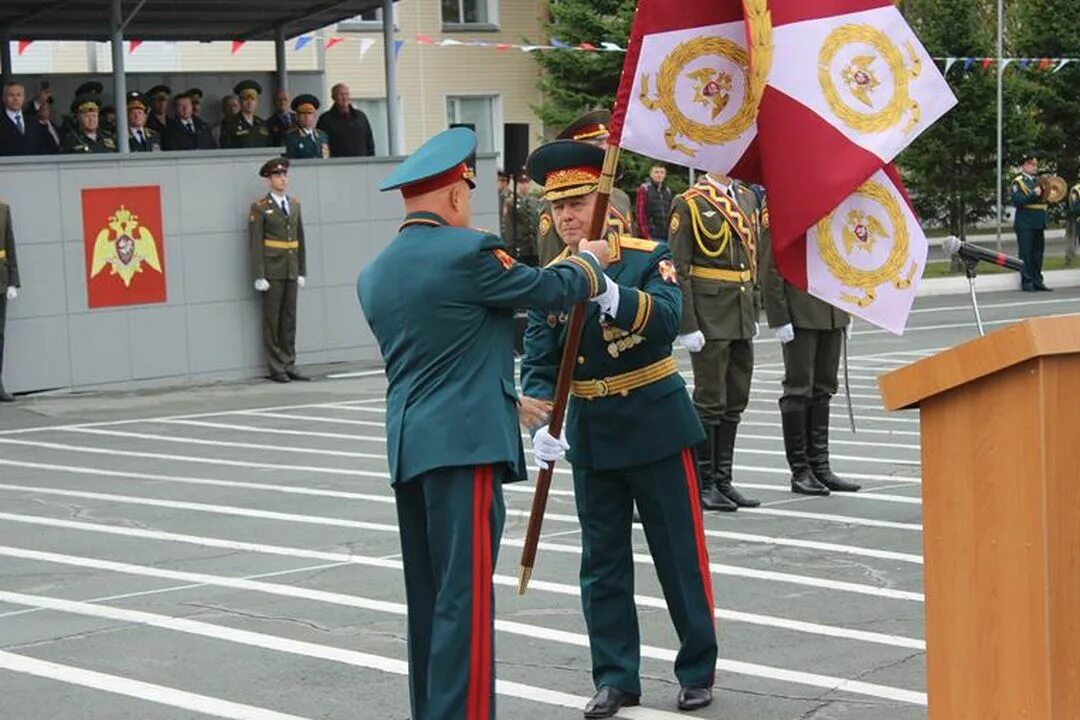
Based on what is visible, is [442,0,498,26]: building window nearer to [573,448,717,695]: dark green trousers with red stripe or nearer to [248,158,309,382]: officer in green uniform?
[248,158,309,382]: officer in green uniform

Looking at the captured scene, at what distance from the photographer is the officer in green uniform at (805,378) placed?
11.5 meters

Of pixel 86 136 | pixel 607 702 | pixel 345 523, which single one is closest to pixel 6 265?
pixel 86 136

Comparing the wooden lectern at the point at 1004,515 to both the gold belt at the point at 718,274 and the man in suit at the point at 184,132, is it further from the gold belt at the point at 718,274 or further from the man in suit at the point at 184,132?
the man in suit at the point at 184,132

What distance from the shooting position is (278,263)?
768 inches

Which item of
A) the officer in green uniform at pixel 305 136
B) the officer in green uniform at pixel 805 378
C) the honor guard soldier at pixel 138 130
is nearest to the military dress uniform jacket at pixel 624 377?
the officer in green uniform at pixel 805 378

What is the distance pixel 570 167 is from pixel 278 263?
517 inches

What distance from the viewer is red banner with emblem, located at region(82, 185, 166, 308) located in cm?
1855

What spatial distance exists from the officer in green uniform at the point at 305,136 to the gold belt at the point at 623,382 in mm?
14329

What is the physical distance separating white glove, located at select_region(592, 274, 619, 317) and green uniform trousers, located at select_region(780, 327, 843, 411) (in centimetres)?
521

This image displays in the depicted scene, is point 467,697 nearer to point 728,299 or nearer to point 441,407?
point 441,407

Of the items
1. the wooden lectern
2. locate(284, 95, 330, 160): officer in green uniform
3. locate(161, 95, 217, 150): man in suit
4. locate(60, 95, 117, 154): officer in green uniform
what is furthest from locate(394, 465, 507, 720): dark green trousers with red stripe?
locate(161, 95, 217, 150): man in suit

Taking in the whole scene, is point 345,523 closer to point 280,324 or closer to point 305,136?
point 280,324

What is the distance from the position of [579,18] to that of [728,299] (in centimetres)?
2493

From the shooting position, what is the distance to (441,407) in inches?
232
